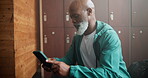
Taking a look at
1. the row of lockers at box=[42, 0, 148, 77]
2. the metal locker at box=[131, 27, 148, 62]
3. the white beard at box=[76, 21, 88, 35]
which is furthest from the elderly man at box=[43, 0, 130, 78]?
the metal locker at box=[131, 27, 148, 62]

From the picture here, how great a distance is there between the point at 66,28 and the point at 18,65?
143 cm

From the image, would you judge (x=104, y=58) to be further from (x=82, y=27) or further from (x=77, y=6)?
(x=77, y=6)

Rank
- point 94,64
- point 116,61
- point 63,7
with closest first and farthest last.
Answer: point 116,61
point 94,64
point 63,7

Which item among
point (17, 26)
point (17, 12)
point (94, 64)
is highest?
point (17, 12)

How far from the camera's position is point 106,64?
38.1 inches

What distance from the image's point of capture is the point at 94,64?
122 cm

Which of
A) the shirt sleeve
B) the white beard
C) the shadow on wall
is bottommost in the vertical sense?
the shadow on wall

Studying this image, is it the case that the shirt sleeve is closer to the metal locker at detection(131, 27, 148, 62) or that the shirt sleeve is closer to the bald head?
the bald head

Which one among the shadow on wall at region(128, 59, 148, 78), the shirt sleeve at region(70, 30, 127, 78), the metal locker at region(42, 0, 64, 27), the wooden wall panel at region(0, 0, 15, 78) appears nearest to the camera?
the shirt sleeve at region(70, 30, 127, 78)

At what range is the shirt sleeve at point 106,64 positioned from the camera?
0.93 m

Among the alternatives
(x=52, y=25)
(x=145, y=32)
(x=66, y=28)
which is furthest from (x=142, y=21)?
(x=52, y=25)

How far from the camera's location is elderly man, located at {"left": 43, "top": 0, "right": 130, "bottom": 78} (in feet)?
3.07

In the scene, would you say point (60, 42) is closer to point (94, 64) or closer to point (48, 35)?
point (48, 35)

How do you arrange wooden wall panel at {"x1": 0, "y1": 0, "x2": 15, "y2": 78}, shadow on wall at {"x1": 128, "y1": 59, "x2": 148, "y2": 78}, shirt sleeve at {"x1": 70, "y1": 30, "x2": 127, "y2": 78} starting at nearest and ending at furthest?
shirt sleeve at {"x1": 70, "y1": 30, "x2": 127, "y2": 78}, shadow on wall at {"x1": 128, "y1": 59, "x2": 148, "y2": 78}, wooden wall panel at {"x1": 0, "y1": 0, "x2": 15, "y2": 78}
